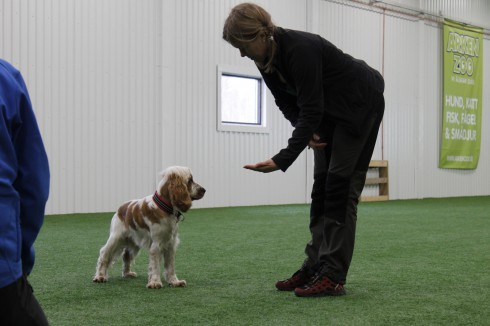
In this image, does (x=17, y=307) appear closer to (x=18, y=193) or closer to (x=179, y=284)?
(x=18, y=193)

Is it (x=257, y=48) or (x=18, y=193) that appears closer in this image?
(x=18, y=193)

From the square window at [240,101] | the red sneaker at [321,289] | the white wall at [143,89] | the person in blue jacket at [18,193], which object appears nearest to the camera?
the person in blue jacket at [18,193]

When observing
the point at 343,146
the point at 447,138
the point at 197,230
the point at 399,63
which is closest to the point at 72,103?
the point at 197,230

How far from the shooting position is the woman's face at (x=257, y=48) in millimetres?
2685

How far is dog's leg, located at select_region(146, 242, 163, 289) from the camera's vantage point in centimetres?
334

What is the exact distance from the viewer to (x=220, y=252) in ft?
15.4

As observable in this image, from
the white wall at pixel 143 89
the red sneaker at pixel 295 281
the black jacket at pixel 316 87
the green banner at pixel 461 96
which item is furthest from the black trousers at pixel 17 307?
the green banner at pixel 461 96

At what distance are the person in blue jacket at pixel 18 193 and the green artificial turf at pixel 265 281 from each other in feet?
4.64

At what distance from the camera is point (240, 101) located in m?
10.7

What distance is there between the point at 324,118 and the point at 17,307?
7.03 feet

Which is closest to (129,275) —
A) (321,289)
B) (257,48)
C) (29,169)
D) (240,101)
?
(321,289)

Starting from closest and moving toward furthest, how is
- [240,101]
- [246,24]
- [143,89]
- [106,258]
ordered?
[246,24] → [106,258] → [143,89] → [240,101]

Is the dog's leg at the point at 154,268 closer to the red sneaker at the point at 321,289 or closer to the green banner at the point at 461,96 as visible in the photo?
the red sneaker at the point at 321,289

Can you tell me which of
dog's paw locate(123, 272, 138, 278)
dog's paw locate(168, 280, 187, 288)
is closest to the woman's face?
dog's paw locate(168, 280, 187, 288)
